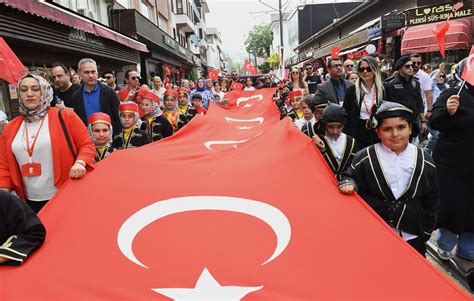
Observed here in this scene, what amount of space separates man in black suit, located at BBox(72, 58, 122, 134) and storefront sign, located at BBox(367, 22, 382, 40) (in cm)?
1208

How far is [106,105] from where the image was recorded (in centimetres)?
464

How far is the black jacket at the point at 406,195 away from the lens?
8.09 ft

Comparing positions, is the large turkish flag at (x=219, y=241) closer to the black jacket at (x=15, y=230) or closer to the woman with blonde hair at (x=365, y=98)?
the black jacket at (x=15, y=230)

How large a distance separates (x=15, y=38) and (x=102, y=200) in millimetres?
5660

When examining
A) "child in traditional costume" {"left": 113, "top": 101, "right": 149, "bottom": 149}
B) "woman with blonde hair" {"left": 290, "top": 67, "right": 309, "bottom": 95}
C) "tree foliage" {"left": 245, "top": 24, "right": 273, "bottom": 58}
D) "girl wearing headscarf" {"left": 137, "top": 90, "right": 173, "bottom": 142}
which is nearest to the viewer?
"child in traditional costume" {"left": 113, "top": 101, "right": 149, "bottom": 149}

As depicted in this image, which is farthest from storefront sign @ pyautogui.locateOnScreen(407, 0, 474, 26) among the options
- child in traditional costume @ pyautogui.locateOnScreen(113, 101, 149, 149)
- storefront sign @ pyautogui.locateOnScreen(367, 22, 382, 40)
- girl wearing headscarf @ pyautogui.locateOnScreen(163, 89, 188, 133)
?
child in traditional costume @ pyautogui.locateOnScreen(113, 101, 149, 149)

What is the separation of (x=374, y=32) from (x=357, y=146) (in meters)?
13.1

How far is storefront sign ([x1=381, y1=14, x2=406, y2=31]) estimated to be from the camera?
1365 centimetres

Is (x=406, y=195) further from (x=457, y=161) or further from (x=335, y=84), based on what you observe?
(x=335, y=84)

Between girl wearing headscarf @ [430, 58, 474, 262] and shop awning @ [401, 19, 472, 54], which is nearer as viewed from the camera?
girl wearing headscarf @ [430, 58, 474, 262]

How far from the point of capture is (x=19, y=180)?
2949 millimetres

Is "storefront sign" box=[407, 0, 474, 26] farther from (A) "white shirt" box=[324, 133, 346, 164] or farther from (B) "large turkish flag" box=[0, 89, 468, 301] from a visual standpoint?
(B) "large turkish flag" box=[0, 89, 468, 301]

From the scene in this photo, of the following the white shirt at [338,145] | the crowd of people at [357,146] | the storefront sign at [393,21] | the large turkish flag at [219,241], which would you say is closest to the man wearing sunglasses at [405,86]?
the crowd of people at [357,146]

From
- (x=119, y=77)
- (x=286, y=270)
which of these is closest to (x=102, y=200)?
(x=286, y=270)
